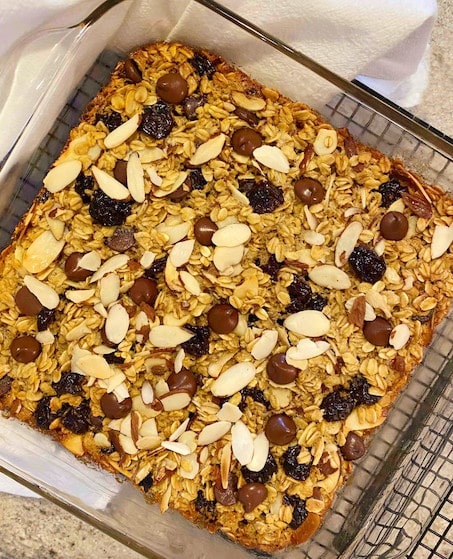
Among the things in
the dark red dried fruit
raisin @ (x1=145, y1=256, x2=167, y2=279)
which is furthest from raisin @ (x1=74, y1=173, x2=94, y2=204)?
the dark red dried fruit

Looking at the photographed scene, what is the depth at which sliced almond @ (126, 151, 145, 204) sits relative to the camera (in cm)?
102

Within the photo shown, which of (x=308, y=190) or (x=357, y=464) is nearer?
(x=308, y=190)

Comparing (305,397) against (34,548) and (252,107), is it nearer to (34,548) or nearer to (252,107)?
(252,107)

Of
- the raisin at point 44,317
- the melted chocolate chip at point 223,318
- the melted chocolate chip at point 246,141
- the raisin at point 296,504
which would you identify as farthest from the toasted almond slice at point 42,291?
the raisin at point 296,504

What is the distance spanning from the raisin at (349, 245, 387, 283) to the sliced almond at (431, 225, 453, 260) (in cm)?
8

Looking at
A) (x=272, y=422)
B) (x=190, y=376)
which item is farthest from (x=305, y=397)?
(x=190, y=376)

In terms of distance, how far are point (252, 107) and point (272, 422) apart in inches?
17.5

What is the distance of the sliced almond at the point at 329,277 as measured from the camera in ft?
3.38

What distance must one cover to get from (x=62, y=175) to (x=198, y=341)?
0.30 meters

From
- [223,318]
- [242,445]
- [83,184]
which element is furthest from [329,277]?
[83,184]

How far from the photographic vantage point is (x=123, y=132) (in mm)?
1012

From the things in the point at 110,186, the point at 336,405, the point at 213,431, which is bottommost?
the point at 213,431

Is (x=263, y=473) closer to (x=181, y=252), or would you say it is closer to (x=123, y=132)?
(x=181, y=252)

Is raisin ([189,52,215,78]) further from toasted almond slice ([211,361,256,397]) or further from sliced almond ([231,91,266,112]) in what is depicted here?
toasted almond slice ([211,361,256,397])
